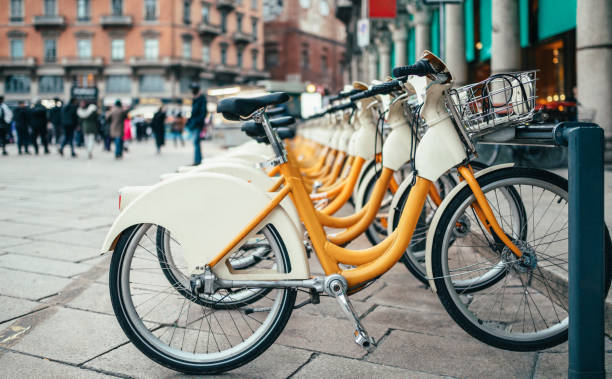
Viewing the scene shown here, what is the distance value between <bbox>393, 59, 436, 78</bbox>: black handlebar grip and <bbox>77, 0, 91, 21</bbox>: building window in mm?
55916

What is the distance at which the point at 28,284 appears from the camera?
3758 mm

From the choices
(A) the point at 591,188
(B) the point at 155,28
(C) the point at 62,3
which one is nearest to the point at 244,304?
(A) the point at 591,188

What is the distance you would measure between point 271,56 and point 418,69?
212 feet

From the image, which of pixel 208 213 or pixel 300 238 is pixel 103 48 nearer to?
pixel 208 213

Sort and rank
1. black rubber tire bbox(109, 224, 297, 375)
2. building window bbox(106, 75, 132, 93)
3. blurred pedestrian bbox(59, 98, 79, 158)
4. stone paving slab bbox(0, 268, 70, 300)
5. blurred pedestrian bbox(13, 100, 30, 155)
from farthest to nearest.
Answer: building window bbox(106, 75, 132, 93) < blurred pedestrian bbox(13, 100, 30, 155) < blurred pedestrian bbox(59, 98, 79, 158) < stone paving slab bbox(0, 268, 70, 300) < black rubber tire bbox(109, 224, 297, 375)

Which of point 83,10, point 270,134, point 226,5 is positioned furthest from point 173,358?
point 226,5

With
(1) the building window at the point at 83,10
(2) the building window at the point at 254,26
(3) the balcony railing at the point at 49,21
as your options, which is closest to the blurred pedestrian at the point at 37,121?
(1) the building window at the point at 83,10

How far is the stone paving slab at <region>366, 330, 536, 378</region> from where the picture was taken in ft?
8.00

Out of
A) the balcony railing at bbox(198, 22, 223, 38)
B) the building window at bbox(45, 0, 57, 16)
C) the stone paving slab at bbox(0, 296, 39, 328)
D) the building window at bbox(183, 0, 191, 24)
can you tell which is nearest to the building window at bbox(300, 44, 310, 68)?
the balcony railing at bbox(198, 22, 223, 38)

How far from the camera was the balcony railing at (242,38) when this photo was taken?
58.8 metres

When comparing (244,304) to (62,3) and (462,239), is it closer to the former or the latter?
(462,239)

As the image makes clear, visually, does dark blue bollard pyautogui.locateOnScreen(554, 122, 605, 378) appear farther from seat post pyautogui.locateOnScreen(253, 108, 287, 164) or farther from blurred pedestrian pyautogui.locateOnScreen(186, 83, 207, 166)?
blurred pedestrian pyautogui.locateOnScreen(186, 83, 207, 166)

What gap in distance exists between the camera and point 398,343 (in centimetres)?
276

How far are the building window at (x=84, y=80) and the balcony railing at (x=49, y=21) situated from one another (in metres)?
4.88
